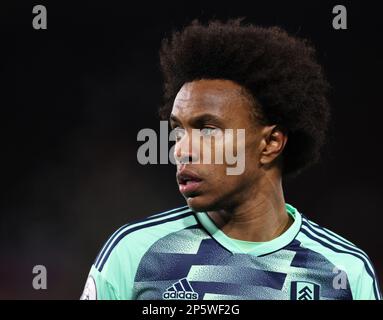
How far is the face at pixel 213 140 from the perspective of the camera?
8.77ft

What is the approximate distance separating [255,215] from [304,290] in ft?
1.16

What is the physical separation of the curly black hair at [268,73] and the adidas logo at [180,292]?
68 centimetres

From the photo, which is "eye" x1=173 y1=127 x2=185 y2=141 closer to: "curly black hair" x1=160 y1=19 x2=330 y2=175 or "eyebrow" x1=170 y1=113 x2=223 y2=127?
"eyebrow" x1=170 y1=113 x2=223 y2=127

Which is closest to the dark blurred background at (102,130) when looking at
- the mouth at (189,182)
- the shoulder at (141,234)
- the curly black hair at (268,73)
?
the curly black hair at (268,73)

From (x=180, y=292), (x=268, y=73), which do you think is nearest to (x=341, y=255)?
(x=180, y=292)

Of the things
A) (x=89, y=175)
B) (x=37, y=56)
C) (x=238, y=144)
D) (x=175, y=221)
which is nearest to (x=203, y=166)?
(x=238, y=144)

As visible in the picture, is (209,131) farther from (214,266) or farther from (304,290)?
(304,290)

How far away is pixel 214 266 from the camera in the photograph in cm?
281

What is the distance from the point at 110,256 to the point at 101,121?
2.36 m

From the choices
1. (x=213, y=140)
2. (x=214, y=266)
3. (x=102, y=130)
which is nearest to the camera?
(x=213, y=140)

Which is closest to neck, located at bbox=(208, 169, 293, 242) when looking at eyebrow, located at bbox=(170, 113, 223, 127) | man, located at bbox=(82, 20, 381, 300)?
man, located at bbox=(82, 20, 381, 300)

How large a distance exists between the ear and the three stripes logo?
50cm

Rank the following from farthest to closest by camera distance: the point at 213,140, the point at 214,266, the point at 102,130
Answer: the point at 102,130
the point at 214,266
the point at 213,140
